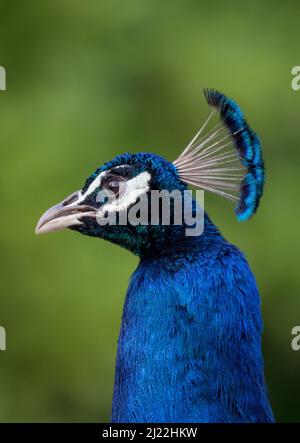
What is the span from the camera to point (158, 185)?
1.89 metres

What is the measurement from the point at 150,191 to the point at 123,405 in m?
0.40

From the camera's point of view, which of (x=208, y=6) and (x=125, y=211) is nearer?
(x=125, y=211)

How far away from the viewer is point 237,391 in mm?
1802

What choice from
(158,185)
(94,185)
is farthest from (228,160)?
(94,185)

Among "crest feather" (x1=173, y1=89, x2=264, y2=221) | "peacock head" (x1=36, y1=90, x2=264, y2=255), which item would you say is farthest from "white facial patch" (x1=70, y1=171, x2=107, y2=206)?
"crest feather" (x1=173, y1=89, x2=264, y2=221)

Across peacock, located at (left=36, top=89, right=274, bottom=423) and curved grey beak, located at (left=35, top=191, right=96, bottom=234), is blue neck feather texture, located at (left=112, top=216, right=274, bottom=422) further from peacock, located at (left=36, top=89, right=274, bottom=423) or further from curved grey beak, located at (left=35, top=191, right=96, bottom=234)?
curved grey beak, located at (left=35, top=191, right=96, bottom=234)

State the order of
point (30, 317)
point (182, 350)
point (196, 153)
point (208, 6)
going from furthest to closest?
1. point (208, 6)
2. point (30, 317)
3. point (196, 153)
4. point (182, 350)

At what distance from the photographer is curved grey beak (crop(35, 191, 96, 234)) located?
191 cm

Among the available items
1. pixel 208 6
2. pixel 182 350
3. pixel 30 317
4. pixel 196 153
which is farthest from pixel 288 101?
pixel 182 350

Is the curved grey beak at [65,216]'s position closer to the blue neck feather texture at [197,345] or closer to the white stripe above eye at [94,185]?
the white stripe above eye at [94,185]

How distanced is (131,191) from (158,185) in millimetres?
53

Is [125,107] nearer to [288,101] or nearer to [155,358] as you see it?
[288,101]

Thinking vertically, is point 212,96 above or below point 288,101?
below
